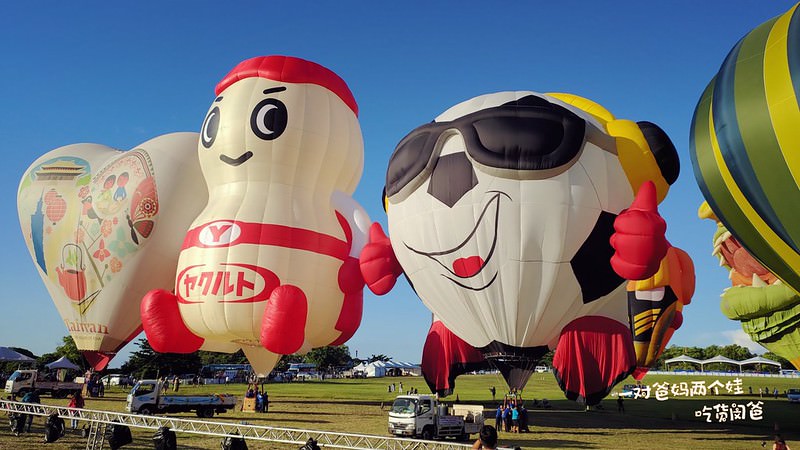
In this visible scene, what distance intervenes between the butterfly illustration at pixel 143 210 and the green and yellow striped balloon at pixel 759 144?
14.9m

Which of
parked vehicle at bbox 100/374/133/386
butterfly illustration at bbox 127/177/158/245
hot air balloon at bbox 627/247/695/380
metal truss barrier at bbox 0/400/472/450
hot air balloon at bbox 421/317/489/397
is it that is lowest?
parked vehicle at bbox 100/374/133/386

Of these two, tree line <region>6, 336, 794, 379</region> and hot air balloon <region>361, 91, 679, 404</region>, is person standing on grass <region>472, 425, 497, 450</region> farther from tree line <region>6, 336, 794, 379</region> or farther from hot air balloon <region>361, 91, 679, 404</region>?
tree line <region>6, 336, 794, 379</region>

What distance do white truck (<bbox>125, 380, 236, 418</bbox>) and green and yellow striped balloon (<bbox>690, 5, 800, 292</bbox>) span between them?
1345 centimetres

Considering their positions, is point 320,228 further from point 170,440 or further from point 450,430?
point 170,440

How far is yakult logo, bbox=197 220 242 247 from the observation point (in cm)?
1658

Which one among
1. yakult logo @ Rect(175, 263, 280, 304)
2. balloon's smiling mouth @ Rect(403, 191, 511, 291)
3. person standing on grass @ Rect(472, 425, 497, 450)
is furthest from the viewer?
yakult logo @ Rect(175, 263, 280, 304)

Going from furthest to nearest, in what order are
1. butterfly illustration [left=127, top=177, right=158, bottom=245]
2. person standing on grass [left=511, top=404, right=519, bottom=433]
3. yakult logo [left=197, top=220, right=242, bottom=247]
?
1. butterfly illustration [left=127, top=177, right=158, bottom=245]
2. yakult logo [left=197, top=220, right=242, bottom=247]
3. person standing on grass [left=511, top=404, right=519, bottom=433]

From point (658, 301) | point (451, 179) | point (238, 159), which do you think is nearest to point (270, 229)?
point (238, 159)

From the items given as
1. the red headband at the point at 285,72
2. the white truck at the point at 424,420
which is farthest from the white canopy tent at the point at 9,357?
the white truck at the point at 424,420

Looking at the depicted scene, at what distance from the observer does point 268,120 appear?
17.1 metres

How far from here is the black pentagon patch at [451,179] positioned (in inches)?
507

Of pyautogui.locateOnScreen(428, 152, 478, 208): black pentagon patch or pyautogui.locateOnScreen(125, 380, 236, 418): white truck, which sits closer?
pyautogui.locateOnScreen(428, 152, 478, 208): black pentagon patch

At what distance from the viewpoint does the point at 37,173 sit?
73.9ft

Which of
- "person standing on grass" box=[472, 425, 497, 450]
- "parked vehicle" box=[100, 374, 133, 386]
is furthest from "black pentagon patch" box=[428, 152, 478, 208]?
"parked vehicle" box=[100, 374, 133, 386]
